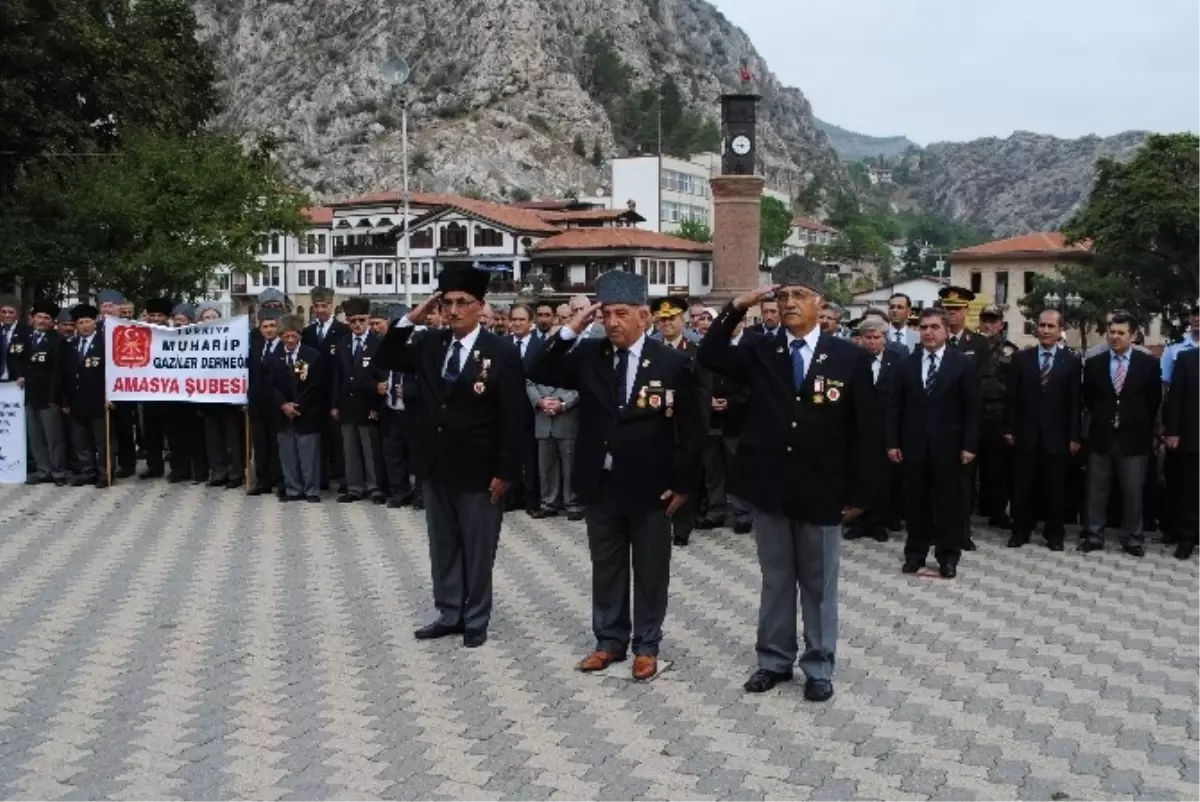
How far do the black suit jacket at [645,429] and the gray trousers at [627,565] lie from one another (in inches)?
3.6

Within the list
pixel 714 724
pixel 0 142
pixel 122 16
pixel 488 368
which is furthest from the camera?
pixel 122 16

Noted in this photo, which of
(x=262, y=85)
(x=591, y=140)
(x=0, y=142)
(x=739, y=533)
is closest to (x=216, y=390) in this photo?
(x=739, y=533)

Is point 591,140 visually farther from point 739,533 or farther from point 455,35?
point 739,533

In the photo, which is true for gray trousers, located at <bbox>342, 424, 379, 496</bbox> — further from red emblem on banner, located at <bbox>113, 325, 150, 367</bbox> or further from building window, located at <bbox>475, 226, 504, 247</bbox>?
building window, located at <bbox>475, 226, 504, 247</bbox>

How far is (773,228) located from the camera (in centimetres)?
9000

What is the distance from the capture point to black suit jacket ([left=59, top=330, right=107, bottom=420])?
12.4 m

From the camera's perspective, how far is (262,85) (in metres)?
119

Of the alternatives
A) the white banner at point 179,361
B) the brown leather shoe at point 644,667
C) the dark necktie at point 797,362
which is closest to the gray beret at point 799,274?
the dark necktie at point 797,362

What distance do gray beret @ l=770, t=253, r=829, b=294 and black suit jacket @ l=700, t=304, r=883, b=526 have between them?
25 centimetres

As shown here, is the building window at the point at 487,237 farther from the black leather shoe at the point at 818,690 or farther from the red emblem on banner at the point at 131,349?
the black leather shoe at the point at 818,690

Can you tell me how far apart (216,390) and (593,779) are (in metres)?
8.75

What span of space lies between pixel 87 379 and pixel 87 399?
0.73ft

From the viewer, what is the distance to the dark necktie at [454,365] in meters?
6.43

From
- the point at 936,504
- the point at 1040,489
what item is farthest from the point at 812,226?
the point at 936,504
